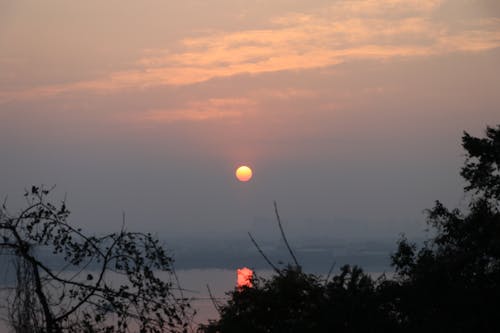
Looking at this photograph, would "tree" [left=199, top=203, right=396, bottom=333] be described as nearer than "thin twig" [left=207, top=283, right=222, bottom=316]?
Yes

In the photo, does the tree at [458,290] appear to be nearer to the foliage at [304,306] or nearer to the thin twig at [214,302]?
the foliage at [304,306]

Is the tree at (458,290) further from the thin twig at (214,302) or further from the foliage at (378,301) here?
the thin twig at (214,302)

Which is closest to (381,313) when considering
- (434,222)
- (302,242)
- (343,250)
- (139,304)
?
(139,304)

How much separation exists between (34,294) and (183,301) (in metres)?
2.35

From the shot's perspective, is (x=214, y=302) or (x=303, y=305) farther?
(x=214, y=302)

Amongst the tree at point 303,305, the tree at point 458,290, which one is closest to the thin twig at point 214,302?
the tree at point 303,305

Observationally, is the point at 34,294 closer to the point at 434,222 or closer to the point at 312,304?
the point at 312,304

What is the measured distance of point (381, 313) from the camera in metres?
11.8

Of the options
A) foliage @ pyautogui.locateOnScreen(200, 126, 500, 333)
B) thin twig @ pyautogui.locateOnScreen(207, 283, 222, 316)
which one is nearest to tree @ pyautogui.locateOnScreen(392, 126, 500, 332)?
foliage @ pyautogui.locateOnScreen(200, 126, 500, 333)

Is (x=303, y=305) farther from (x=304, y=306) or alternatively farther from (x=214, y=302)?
(x=214, y=302)

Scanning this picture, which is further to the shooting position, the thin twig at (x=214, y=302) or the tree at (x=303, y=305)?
the thin twig at (x=214, y=302)

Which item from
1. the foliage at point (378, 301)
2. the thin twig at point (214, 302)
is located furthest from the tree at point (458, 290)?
the thin twig at point (214, 302)

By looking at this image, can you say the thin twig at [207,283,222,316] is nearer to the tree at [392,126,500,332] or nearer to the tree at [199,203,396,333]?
the tree at [199,203,396,333]

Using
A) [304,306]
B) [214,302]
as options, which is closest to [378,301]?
[304,306]
